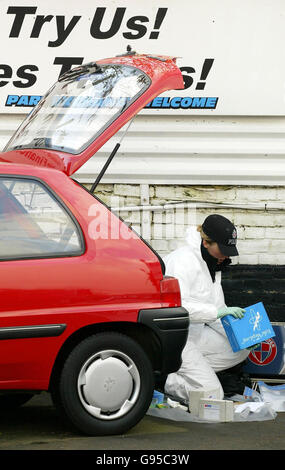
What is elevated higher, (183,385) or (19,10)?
(19,10)

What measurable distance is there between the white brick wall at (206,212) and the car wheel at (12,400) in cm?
270

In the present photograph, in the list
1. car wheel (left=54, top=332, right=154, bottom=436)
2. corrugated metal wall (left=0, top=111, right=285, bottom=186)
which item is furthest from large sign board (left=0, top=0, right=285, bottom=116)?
car wheel (left=54, top=332, right=154, bottom=436)

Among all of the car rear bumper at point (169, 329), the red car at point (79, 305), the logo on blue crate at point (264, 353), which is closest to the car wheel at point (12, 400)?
the red car at point (79, 305)

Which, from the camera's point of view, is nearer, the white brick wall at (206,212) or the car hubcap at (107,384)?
the car hubcap at (107,384)

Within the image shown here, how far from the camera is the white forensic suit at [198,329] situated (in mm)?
7047

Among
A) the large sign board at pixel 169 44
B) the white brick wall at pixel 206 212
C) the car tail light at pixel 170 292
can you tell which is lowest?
the car tail light at pixel 170 292

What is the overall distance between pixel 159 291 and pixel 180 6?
3.98 metres

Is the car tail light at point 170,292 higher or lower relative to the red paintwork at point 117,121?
lower

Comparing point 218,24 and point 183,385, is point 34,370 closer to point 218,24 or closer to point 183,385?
point 183,385

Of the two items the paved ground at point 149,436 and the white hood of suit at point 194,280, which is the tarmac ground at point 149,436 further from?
the white hood of suit at point 194,280

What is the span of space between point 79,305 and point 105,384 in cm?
50

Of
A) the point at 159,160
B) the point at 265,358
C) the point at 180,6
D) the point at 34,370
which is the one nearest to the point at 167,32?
the point at 180,6

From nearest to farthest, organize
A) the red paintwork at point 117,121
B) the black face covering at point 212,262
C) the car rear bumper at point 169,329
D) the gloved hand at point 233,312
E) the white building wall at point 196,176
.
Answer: the car rear bumper at point 169,329
the red paintwork at point 117,121
the gloved hand at point 233,312
the black face covering at point 212,262
the white building wall at point 196,176
